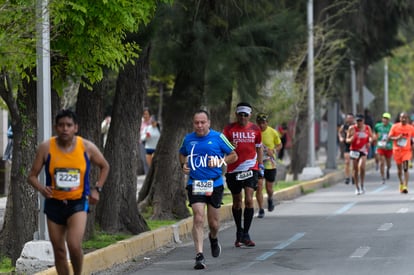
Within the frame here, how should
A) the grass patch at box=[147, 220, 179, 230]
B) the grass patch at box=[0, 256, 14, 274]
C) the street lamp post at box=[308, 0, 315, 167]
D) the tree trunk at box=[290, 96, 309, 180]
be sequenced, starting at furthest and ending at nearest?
the tree trunk at box=[290, 96, 309, 180] < the street lamp post at box=[308, 0, 315, 167] < the grass patch at box=[147, 220, 179, 230] < the grass patch at box=[0, 256, 14, 274]

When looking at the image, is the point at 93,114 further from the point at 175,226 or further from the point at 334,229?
the point at 334,229

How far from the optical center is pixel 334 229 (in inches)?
710

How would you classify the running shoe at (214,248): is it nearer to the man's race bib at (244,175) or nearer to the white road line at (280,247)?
the white road line at (280,247)

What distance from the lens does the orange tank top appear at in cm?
1038

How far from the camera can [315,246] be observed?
1548 cm

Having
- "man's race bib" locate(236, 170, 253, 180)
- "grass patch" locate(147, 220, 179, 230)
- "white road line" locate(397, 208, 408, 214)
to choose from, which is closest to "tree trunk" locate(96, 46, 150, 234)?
"grass patch" locate(147, 220, 179, 230)

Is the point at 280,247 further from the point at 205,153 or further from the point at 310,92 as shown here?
the point at 310,92

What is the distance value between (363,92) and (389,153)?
607 inches

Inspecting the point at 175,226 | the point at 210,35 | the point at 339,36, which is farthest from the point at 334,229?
the point at 339,36

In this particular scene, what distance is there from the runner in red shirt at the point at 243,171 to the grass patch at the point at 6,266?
333cm

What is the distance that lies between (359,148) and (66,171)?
16.7 metres

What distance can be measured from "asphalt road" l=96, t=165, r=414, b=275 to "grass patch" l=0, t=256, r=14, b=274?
1.12 m

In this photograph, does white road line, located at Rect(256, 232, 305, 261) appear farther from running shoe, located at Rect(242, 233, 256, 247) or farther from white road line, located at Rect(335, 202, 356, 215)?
white road line, located at Rect(335, 202, 356, 215)

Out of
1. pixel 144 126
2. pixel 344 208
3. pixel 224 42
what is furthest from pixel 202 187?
pixel 144 126
